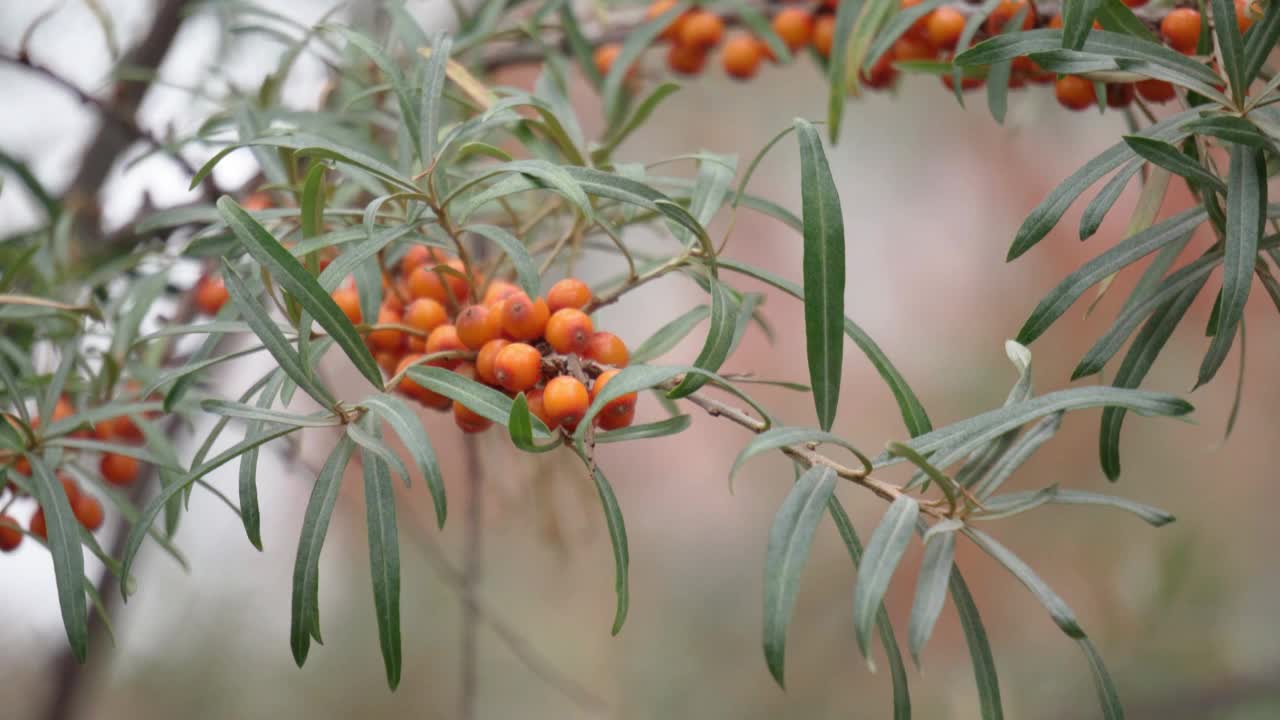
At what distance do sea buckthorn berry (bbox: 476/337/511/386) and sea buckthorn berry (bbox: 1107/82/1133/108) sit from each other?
1.18ft

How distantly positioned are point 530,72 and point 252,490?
1.39m

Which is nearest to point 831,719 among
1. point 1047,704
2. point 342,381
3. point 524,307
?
point 1047,704

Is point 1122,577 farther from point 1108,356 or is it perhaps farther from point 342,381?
point 342,381

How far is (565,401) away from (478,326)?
0.08m

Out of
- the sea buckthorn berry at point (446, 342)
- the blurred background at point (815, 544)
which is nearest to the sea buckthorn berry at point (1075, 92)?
the sea buckthorn berry at point (446, 342)

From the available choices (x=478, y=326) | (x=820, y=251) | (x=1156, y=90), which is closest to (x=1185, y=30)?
(x=1156, y=90)

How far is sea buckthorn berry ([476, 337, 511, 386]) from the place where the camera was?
1.38ft

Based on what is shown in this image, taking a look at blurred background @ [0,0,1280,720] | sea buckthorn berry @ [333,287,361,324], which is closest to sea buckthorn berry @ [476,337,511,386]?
sea buckthorn berry @ [333,287,361,324]

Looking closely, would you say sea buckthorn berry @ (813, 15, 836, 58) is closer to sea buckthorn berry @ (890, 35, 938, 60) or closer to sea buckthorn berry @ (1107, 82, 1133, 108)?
sea buckthorn berry @ (890, 35, 938, 60)

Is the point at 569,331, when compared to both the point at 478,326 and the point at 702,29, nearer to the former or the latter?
the point at 478,326

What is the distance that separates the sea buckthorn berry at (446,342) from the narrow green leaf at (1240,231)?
0.32 meters

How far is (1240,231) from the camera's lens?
Result: 388 millimetres

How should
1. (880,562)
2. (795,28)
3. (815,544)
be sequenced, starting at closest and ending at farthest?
(880,562) < (795,28) < (815,544)

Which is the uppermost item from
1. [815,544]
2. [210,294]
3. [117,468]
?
[210,294]
